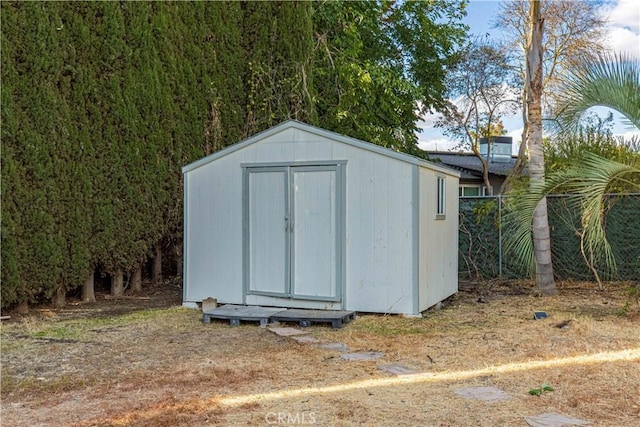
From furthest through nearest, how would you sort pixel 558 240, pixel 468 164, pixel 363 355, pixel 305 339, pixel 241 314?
pixel 468 164 → pixel 558 240 → pixel 241 314 → pixel 305 339 → pixel 363 355

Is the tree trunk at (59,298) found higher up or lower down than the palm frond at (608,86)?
lower down

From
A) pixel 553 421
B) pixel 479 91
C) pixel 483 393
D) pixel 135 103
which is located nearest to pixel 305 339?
pixel 483 393

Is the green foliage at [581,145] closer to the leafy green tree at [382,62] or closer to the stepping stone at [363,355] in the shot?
the leafy green tree at [382,62]

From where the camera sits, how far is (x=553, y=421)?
345cm

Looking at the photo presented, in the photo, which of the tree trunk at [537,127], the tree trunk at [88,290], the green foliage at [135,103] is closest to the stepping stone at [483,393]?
the tree trunk at [537,127]

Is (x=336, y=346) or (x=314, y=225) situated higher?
(x=314, y=225)

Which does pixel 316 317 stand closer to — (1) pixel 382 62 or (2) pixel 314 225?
(2) pixel 314 225

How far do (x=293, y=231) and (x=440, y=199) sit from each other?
1.97 meters

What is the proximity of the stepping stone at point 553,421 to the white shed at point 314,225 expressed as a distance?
10.5 ft

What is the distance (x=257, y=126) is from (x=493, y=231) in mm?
4505

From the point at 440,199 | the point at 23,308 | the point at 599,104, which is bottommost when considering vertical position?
the point at 23,308

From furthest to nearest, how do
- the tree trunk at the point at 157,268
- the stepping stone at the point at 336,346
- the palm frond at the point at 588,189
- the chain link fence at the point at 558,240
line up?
the tree trunk at the point at 157,268
the chain link fence at the point at 558,240
the palm frond at the point at 588,189
the stepping stone at the point at 336,346

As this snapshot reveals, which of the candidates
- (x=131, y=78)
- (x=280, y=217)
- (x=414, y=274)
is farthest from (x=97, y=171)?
(x=414, y=274)

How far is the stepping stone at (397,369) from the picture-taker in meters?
4.60
